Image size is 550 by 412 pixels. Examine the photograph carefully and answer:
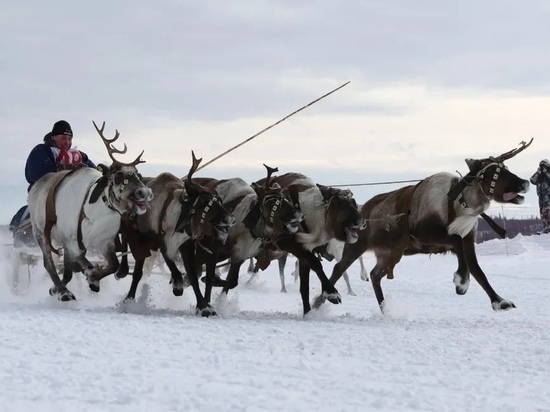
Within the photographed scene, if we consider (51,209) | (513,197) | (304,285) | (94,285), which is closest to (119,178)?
(94,285)

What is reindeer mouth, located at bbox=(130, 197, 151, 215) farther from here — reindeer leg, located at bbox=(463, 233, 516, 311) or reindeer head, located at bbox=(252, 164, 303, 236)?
reindeer leg, located at bbox=(463, 233, 516, 311)

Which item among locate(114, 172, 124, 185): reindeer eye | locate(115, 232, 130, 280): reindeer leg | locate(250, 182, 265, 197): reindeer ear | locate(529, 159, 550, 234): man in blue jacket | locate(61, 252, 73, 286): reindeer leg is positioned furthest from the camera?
locate(529, 159, 550, 234): man in blue jacket

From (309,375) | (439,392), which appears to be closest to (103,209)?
(309,375)

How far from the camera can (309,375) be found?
6.86m

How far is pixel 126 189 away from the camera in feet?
36.5

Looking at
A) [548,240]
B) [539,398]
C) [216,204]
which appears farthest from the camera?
[548,240]

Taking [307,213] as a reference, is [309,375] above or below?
below

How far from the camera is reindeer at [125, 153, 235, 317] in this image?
11195 millimetres

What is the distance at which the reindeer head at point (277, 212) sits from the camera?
37.0 ft

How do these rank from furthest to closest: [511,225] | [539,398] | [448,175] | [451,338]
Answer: [511,225], [448,175], [451,338], [539,398]

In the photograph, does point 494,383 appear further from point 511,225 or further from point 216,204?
point 511,225

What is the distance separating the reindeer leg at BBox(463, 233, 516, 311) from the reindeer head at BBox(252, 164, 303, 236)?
1996 millimetres

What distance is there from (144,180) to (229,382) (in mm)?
6394

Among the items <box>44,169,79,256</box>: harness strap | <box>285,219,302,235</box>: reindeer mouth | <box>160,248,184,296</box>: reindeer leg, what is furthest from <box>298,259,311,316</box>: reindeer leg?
<box>44,169,79,256</box>: harness strap
